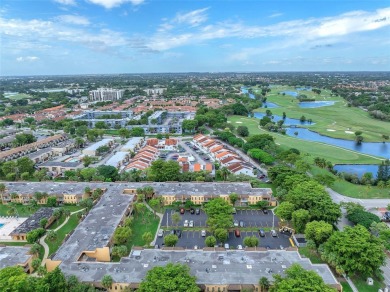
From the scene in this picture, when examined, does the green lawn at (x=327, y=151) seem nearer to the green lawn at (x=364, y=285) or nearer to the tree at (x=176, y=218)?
the green lawn at (x=364, y=285)

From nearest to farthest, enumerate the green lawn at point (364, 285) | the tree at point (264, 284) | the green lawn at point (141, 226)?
1. the tree at point (264, 284)
2. the green lawn at point (364, 285)
3. the green lawn at point (141, 226)

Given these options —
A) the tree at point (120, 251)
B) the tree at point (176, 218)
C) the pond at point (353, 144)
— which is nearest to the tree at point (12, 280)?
the tree at point (120, 251)

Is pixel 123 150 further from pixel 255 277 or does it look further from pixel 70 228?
pixel 255 277

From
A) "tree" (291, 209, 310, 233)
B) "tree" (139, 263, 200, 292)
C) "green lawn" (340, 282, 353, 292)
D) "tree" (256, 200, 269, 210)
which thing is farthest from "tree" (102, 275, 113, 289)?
"tree" (256, 200, 269, 210)

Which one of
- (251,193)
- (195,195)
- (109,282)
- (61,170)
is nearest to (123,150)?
(61,170)

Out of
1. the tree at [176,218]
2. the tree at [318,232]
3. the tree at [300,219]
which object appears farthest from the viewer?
the tree at [176,218]
